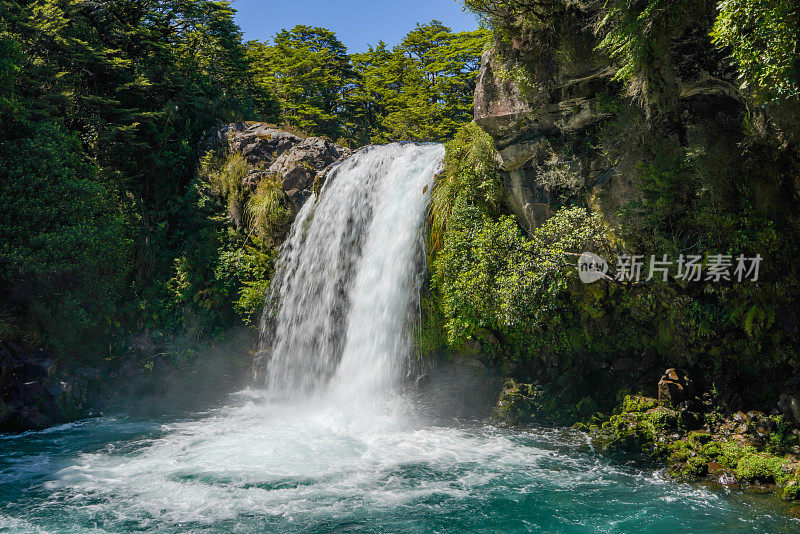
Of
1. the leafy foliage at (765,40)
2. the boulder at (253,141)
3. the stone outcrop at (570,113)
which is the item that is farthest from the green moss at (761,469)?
the boulder at (253,141)

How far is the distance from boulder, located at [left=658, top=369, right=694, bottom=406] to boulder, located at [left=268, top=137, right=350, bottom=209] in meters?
10.4

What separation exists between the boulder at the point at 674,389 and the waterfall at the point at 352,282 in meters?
5.10

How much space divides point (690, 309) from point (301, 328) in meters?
8.72

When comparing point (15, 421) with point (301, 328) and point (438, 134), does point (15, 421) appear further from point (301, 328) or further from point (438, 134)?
point (438, 134)

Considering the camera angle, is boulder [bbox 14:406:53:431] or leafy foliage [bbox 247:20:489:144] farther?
leafy foliage [bbox 247:20:489:144]

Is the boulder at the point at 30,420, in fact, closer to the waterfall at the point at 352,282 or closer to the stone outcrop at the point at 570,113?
the waterfall at the point at 352,282

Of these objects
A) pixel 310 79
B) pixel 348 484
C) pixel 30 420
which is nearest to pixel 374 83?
pixel 310 79

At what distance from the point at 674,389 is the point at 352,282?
728 cm

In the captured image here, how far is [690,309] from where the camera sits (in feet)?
28.8

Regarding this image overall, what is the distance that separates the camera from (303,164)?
15.6 metres

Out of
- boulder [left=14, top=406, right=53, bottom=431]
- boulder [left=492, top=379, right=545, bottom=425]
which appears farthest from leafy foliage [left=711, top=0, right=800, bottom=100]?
boulder [left=14, top=406, right=53, bottom=431]

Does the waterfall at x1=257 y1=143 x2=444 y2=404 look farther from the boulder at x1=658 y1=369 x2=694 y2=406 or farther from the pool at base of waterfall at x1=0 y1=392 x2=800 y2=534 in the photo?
the boulder at x1=658 y1=369 x2=694 y2=406

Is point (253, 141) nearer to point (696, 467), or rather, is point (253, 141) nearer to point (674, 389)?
point (674, 389)

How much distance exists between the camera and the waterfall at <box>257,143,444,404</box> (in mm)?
11773
